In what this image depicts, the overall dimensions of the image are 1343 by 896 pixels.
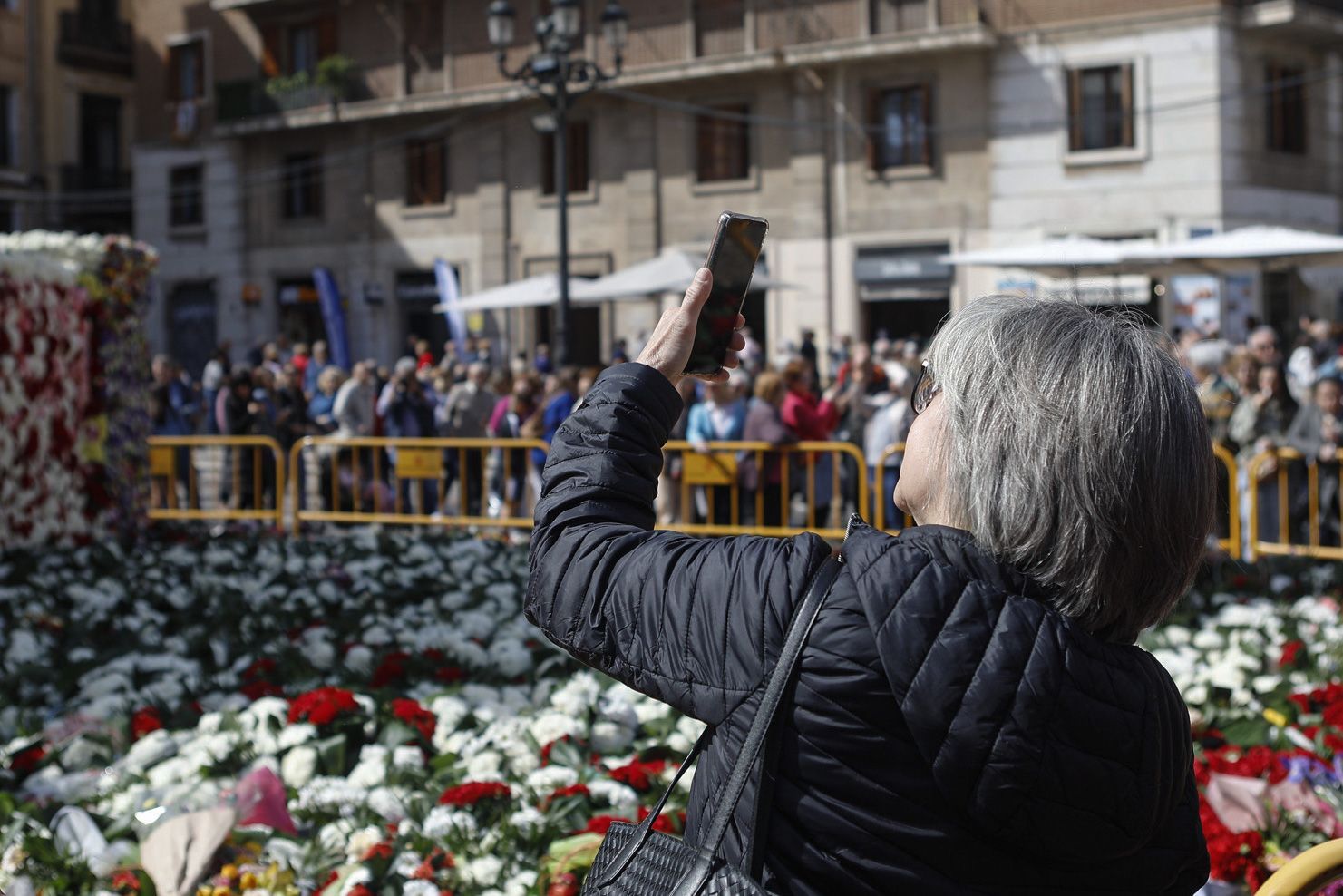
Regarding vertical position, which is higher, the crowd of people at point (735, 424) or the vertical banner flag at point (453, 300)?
the vertical banner flag at point (453, 300)

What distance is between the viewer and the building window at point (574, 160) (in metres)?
30.9

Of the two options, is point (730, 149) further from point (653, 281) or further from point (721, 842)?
point (721, 842)

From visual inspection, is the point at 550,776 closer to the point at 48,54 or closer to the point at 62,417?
the point at 62,417

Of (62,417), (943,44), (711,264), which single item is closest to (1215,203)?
(943,44)

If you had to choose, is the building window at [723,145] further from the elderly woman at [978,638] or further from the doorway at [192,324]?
the elderly woman at [978,638]

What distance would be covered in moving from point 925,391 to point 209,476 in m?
12.8

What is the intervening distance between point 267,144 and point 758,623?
116ft

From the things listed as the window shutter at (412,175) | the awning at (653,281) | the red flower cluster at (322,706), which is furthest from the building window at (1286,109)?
the red flower cluster at (322,706)

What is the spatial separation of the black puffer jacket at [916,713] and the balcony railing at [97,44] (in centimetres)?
4021

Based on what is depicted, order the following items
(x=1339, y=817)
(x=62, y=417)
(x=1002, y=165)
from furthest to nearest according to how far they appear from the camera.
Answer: (x=1002, y=165)
(x=62, y=417)
(x=1339, y=817)

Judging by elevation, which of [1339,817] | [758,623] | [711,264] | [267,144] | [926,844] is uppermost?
[267,144]

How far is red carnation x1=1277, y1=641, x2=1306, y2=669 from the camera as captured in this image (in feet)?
20.5

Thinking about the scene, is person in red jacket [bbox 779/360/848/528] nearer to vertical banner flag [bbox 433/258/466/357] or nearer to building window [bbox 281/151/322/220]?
vertical banner flag [bbox 433/258/466/357]

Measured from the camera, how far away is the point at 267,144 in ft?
115
